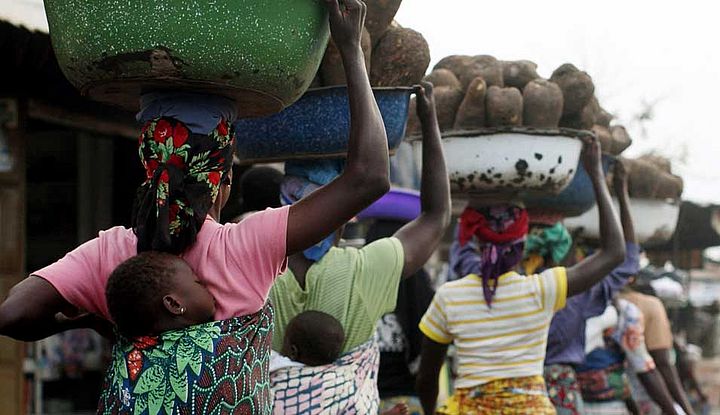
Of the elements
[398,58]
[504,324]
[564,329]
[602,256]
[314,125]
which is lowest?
[564,329]

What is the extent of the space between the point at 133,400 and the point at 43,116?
445 centimetres

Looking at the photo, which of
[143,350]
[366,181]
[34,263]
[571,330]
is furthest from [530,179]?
[34,263]

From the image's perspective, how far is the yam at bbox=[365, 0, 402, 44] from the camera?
9.96 feet

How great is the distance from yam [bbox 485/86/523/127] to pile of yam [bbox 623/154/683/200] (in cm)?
235

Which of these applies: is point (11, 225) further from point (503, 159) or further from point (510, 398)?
point (510, 398)

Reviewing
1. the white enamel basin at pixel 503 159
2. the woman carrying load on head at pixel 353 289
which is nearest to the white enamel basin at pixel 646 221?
the white enamel basin at pixel 503 159

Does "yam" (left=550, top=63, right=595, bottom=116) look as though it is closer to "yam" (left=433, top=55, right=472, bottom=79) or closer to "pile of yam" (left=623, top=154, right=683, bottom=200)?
"yam" (left=433, top=55, right=472, bottom=79)

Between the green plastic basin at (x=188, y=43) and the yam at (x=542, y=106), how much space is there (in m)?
2.14

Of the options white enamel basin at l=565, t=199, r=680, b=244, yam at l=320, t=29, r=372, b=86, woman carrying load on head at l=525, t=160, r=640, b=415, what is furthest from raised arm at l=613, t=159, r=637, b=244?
yam at l=320, t=29, r=372, b=86

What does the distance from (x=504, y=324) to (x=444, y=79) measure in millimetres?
1112

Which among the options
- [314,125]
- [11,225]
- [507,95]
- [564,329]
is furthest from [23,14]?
[564,329]

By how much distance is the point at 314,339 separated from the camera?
289cm

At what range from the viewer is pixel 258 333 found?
2.11 metres

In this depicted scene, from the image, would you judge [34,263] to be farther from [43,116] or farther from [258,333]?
[258,333]
